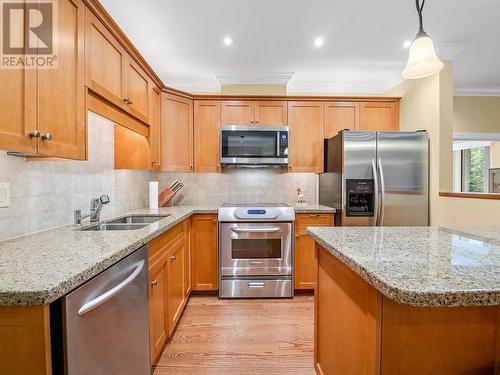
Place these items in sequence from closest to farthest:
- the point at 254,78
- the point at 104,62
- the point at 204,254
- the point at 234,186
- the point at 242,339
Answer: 1. the point at 104,62
2. the point at 242,339
3. the point at 204,254
4. the point at 254,78
5. the point at 234,186

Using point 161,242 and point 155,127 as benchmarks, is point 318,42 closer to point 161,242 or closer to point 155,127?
point 155,127

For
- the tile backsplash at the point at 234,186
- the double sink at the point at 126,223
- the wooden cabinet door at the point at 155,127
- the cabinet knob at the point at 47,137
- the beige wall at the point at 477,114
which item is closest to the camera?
the cabinet knob at the point at 47,137

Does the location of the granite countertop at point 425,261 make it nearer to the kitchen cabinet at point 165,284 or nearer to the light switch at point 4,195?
the kitchen cabinet at point 165,284

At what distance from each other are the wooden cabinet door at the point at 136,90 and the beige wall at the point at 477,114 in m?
4.44

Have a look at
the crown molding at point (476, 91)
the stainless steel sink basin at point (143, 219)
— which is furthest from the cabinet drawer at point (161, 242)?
the crown molding at point (476, 91)

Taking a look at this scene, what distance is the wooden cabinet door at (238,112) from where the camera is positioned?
303 centimetres

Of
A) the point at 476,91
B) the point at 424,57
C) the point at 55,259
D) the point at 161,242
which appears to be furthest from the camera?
the point at 476,91

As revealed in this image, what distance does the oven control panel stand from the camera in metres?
2.58

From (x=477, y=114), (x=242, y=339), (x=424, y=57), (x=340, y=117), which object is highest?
(x=477, y=114)

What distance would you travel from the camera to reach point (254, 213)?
102 inches

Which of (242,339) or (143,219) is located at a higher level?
(143,219)

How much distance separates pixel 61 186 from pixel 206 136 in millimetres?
1683

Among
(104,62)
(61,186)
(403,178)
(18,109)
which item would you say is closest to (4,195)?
(61,186)

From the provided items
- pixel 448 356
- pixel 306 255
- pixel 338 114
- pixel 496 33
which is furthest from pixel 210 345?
pixel 496 33
